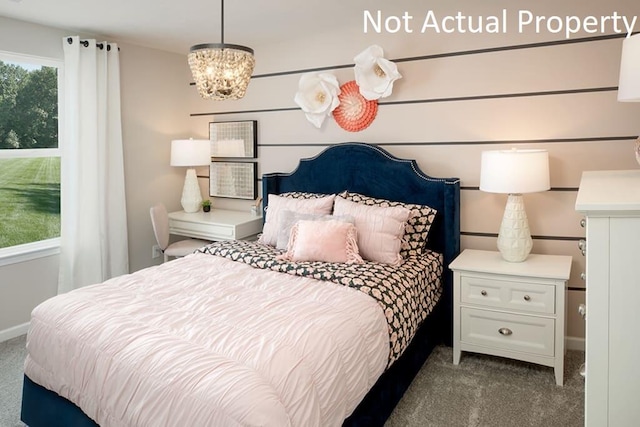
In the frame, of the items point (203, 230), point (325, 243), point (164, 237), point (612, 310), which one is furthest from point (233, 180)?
point (612, 310)

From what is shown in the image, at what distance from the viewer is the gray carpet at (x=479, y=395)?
2387 millimetres

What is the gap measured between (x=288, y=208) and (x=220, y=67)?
1.48 meters

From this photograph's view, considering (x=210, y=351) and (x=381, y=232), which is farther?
(x=381, y=232)

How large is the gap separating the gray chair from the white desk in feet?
0.41

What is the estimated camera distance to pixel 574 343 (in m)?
3.14

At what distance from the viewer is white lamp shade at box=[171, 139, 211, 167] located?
14.2 ft

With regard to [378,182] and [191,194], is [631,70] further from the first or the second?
[191,194]

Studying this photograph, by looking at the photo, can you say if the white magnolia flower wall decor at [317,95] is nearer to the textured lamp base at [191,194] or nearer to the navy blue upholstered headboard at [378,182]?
the navy blue upholstered headboard at [378,182]

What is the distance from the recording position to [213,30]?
3.76 meters

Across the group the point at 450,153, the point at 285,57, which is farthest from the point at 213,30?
the point at 450,153

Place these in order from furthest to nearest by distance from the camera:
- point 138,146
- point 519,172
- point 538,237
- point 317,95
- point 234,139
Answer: point 234,139
point 138,146
point 317,95
point 538,237
point 519,172

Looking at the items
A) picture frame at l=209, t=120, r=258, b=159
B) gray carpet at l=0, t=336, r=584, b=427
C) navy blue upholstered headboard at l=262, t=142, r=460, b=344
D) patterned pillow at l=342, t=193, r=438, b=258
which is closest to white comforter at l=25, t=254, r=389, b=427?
gray carpet at l=0, t=336, r=584, b=427

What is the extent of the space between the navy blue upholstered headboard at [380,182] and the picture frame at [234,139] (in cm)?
45

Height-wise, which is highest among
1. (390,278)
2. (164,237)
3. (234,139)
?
(234,139)
